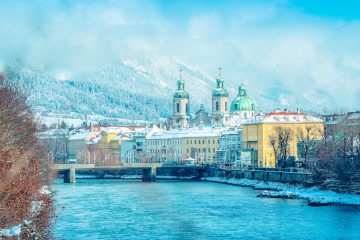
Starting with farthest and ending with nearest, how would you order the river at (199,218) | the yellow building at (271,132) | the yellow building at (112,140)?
1. the yellow building at (112,140)
2. the yellow building at (271,132)
3. the river at (199,218)

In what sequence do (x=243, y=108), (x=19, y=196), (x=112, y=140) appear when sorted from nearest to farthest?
(x=19, y=196) < (x=112, y=140) < (x=243, y=108)

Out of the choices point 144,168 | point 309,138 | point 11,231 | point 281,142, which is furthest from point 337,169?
point 144,168

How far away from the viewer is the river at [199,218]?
3316 cm

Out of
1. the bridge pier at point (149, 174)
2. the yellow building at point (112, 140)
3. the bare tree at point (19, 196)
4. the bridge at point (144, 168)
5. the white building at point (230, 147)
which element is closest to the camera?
the bare tree at point (19, 196)

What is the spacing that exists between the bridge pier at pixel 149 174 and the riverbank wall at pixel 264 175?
5164 millimetres

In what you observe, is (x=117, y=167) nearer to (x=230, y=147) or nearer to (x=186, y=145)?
(x=230, y=147)

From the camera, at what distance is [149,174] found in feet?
278

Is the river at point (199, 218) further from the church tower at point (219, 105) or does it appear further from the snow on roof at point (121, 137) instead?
the church tower at point (219, 105)

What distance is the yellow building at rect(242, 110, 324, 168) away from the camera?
81125 mm

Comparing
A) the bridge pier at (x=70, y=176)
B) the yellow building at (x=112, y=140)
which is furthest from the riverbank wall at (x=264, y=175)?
the yellow building at (x=112, y=140)

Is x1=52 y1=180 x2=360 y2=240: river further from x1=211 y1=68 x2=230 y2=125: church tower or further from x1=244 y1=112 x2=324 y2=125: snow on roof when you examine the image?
x1=211 y1=68 x2=230 y2=125: church tower

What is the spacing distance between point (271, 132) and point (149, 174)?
1242 centimetres

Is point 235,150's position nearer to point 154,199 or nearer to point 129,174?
point 129,174

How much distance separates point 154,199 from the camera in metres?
51.3
